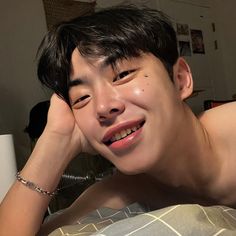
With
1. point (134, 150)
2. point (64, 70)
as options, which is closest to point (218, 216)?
point (134, 150)

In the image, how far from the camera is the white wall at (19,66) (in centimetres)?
185

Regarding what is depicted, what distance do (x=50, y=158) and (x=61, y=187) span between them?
2.51 ft

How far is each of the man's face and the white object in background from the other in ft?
0.72

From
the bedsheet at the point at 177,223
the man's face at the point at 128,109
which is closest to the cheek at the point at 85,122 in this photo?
the man's face at the point at 128,109

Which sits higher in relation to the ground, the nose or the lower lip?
the nose

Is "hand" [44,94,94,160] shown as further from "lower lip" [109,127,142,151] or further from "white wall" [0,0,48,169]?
"white wall" [0,0,48,169]

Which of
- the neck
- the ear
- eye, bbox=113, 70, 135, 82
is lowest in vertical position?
the neck

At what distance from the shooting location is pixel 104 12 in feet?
2.80

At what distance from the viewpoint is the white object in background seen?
857 mm

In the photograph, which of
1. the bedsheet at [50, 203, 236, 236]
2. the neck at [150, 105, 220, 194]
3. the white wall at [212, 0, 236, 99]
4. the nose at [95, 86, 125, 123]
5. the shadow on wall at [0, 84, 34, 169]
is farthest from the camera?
the white wall at [212, 0, 236, 99]

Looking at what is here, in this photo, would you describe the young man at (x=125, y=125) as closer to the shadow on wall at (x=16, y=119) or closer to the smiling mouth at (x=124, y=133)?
the smiling mouth at (x=124, y=133)

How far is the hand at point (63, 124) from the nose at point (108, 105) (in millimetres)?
184

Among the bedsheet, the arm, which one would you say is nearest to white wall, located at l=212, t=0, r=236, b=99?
the arm

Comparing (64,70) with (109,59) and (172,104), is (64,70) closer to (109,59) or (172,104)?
(109,59)
